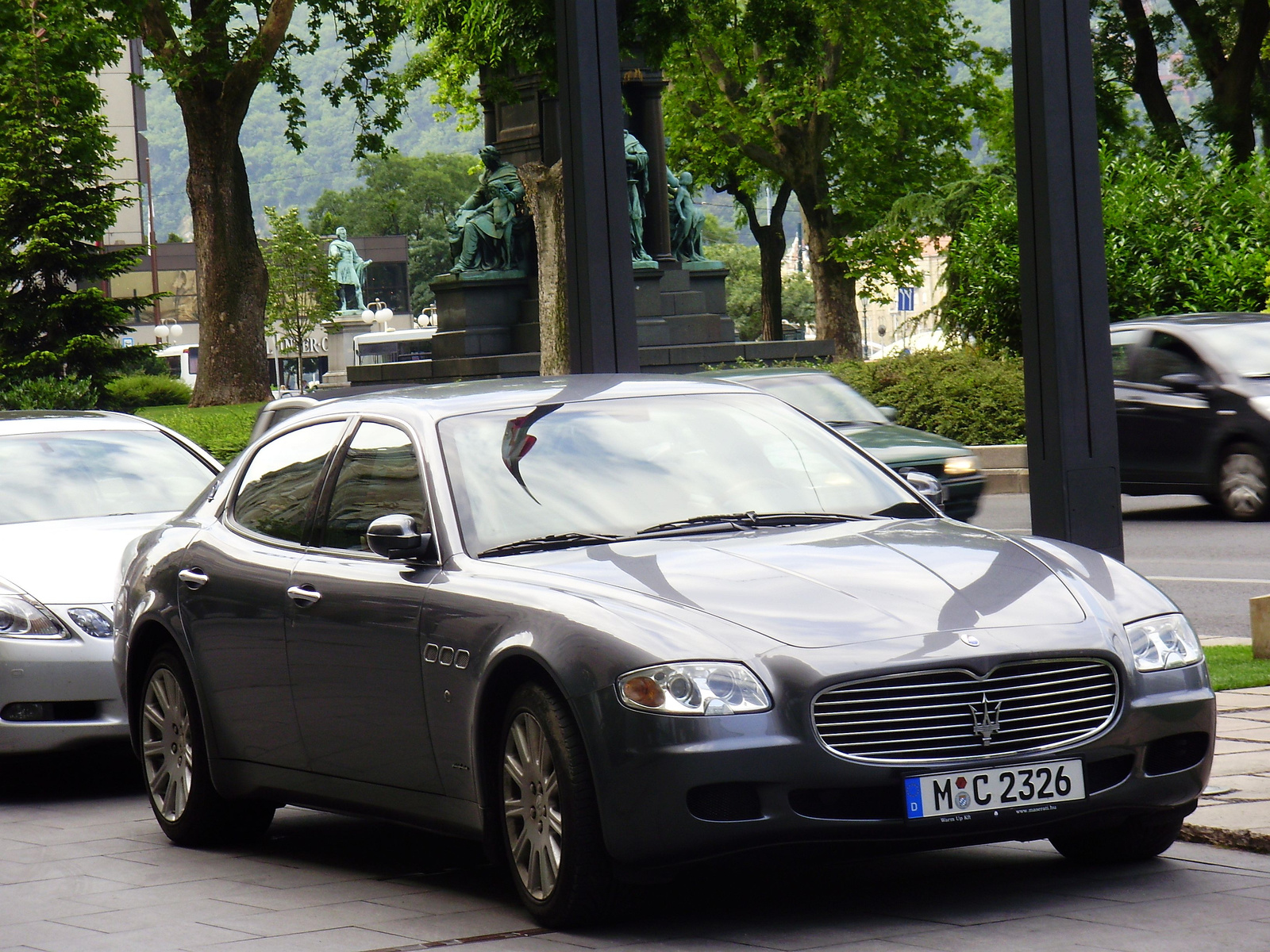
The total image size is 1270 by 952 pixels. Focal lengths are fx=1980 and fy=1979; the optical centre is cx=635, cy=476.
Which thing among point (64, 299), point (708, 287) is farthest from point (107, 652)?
point (708, 287)

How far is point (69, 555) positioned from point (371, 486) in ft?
9.68

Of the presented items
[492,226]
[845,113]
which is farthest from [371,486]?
[845,113]

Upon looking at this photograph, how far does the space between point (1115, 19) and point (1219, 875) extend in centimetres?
3477

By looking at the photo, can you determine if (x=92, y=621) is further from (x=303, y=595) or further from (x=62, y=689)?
(x=303, y=595)

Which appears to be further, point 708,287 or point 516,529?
point 708,287

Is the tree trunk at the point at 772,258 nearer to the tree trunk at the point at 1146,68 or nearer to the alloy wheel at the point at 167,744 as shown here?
the tree trunk at the point at 1146,68

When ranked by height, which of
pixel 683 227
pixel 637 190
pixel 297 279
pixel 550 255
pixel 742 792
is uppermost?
pixel 297 279

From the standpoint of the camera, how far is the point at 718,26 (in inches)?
1587

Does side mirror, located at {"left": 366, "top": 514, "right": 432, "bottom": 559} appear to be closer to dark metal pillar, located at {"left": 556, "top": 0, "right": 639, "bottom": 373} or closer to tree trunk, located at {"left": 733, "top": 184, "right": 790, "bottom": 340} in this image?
dark metal pillar, located at {"left": 556, "top": 0, "right": 639, "bottom": 373}

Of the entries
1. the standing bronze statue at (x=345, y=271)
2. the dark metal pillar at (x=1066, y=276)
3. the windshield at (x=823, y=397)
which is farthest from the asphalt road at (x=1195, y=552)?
the standing bronze statue at (x=345, y=271)

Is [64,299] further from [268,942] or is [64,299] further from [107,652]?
[268,942]

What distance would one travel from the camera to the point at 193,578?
701 cm

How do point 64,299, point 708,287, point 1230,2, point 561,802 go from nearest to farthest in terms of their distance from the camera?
point 561,802 → point 64,299 → point 708,287 → point 1230,2

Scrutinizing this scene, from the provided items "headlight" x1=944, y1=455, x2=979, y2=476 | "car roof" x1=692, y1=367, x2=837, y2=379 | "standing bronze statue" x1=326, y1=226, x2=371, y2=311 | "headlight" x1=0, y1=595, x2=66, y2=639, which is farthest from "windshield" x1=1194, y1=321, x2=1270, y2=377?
"standing bronze statue" x1=326, y1=226, x2=371, y2=311
